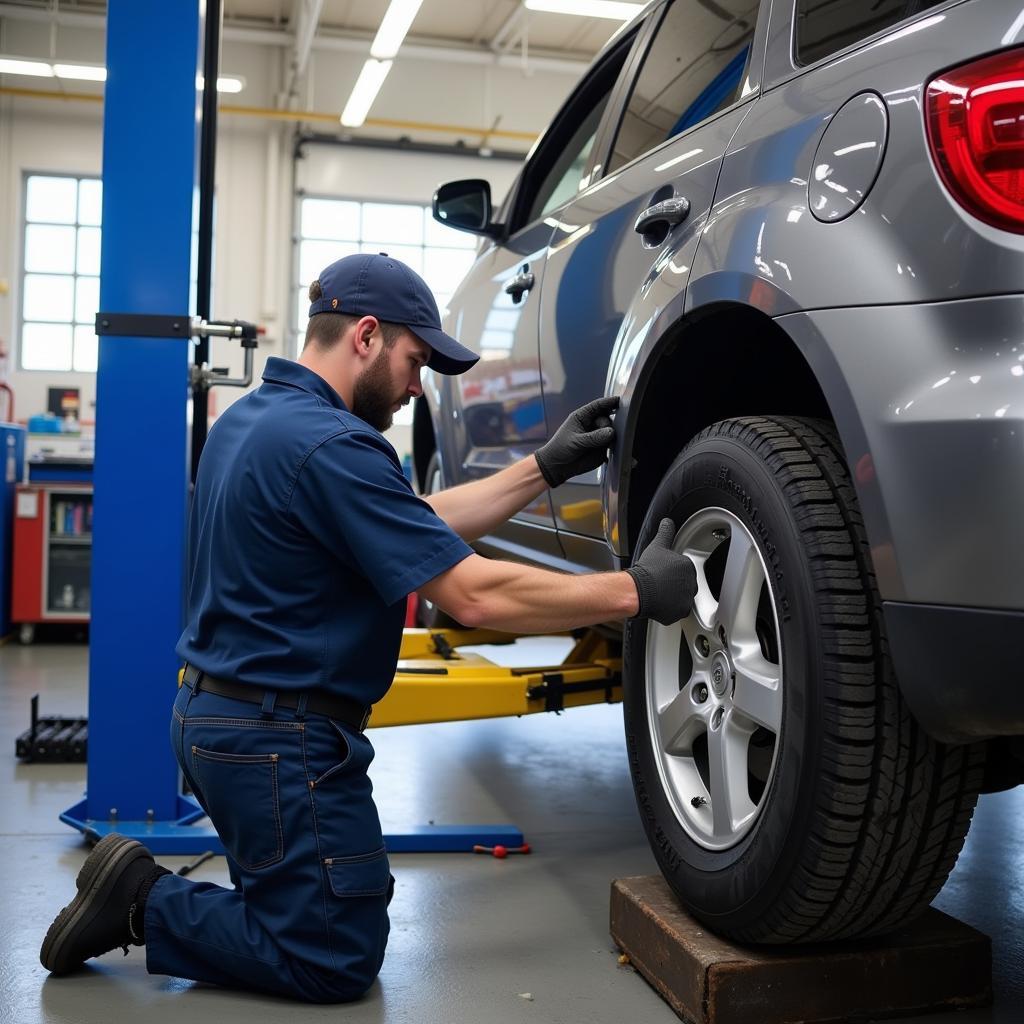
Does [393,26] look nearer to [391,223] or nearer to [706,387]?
[391,223]

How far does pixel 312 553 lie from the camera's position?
1882 millimetres

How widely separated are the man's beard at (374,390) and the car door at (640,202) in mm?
405

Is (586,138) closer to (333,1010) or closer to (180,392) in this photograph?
(180,392)

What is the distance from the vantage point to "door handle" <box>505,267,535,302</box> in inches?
108

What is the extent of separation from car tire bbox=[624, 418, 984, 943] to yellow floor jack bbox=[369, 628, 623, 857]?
33.9 inches

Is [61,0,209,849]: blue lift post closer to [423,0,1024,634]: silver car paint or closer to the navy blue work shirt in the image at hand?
the navy blue work shirt

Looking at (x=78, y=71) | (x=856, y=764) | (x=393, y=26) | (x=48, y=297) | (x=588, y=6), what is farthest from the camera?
(x=48, y=297)

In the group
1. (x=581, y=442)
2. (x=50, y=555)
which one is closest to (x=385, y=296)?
(x=581, y=442)

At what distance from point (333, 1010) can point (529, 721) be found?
8.85ft

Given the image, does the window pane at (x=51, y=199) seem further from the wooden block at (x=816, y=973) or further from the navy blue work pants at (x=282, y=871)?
the wooden block at (x=816, y=973)

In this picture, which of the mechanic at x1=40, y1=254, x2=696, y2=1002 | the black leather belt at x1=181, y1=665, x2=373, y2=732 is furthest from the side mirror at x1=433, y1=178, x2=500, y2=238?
the black leather belt at x1=181, y1=665, x2=373, y2=732

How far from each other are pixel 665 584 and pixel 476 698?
3.20ft

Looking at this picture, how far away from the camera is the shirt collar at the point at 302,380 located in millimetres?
2023

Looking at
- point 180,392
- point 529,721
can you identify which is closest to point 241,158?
point 529,721
